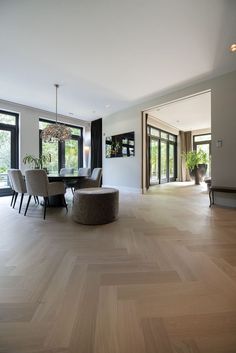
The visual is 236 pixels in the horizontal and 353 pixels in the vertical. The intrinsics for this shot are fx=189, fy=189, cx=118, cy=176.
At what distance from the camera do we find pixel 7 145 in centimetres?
595

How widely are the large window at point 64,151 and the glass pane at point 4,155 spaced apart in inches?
41.7

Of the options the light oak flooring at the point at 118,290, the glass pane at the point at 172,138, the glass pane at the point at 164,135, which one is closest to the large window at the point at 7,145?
the light oak flooring at the point at 118,290

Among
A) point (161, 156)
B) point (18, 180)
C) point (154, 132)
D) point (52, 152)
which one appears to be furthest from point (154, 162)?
point (18, 180)

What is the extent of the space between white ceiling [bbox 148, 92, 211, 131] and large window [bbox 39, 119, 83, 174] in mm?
3293

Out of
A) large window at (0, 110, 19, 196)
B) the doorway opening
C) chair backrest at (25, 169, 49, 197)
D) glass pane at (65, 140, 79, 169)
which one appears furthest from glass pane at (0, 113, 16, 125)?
the doorway opening

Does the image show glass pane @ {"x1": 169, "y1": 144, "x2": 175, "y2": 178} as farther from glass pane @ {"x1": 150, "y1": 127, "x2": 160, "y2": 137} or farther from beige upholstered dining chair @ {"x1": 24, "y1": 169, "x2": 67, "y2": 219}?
beige upholstered dining chair @ {"x1": 24, "y1": 169, "x2": 67, "y2": 219}

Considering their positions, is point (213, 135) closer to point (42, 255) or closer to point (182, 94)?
point (182, 94)

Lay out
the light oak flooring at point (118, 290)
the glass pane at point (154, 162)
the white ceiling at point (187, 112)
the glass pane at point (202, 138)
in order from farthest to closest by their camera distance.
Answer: the glass pane at point (202, 138) → the glass pane at point (154, 162) → the white ceiling at point (187, 112) → the light oak flooring at point (118, 290)

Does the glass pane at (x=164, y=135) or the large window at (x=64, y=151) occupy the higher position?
the glass pane at (x=164, y=135)

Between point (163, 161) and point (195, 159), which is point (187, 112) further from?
point (163, 161)

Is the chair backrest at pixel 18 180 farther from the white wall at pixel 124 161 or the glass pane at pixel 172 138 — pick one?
the glass pane at pixel 172 138

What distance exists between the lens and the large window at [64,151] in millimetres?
6957

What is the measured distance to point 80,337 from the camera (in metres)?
1.02

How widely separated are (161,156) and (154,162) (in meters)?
0.79
